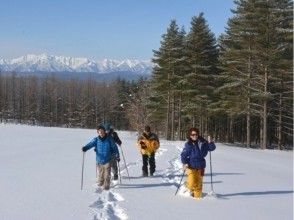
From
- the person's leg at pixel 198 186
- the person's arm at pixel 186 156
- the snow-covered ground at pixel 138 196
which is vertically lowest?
the snow-covered ground at pixel 138 196

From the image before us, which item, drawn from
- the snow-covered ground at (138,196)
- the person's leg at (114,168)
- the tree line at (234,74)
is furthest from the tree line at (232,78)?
the person's leg at (114,168)

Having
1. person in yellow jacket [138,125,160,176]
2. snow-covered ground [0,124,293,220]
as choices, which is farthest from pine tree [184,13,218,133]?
person in yellow jacket [138,125,160,176]

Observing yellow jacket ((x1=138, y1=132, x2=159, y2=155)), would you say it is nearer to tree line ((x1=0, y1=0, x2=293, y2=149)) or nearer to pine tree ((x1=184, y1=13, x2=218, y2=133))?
tree line ((x1=0, y1=0, x2=293, y2=149))

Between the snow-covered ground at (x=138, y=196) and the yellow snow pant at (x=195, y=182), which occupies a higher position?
the yellow snow pant at (x=195, y=182)

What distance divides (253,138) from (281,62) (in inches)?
1009

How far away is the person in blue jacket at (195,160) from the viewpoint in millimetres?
11961

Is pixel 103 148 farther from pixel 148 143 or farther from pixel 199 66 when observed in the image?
pixel 199 66

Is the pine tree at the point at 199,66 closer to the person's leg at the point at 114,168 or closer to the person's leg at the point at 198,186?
the person's leg at the point at 114,168

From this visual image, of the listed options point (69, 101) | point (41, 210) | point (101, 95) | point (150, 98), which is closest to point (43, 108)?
point (69, 101)

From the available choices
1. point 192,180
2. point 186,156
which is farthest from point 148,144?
point 192,180

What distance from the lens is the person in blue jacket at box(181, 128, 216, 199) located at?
1196 centimetres

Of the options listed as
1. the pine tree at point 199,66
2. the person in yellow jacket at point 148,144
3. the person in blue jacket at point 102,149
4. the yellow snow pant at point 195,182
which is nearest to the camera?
the yellow snow pant at point 195,182

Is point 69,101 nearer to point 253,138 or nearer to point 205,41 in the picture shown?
point 253,138

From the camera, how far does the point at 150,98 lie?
54906 millimetres
